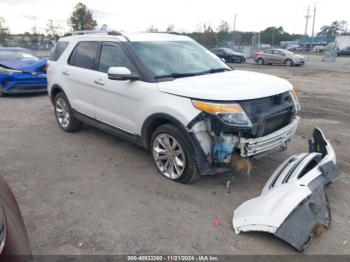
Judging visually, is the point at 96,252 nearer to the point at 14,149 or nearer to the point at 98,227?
the point at 98,227

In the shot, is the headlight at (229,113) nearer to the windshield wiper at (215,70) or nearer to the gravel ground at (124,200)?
the gravel ground at (124,200)

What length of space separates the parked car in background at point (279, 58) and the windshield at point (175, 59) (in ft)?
71.8

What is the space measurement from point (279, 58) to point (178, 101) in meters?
24.1

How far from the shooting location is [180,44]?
16.7 feet

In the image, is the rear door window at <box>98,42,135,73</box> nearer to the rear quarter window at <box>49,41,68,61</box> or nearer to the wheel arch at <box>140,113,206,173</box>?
the wheel arch at <box>140,113,206,173</box>

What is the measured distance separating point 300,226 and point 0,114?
7474 millimetres

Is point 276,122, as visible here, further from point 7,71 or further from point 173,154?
point 7,71

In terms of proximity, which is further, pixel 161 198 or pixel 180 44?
pixel 180 44

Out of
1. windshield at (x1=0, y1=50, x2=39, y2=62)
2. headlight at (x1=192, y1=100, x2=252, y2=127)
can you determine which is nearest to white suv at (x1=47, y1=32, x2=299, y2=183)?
headlight at (x1=192, y1=100, x2=252, y2=127)

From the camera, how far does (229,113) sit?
140 inches

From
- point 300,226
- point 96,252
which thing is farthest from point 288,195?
point 96,252

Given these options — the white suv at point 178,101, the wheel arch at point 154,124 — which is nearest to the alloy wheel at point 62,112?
the white suv at point 178,101

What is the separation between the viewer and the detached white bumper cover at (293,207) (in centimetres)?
290

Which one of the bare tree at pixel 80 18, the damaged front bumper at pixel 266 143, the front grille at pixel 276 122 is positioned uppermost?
the bare tree at pixel 80 18
